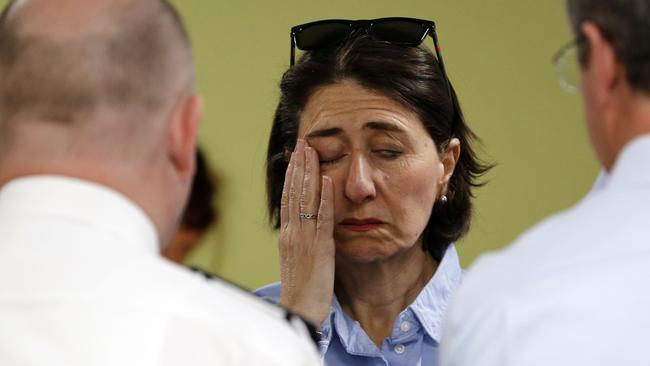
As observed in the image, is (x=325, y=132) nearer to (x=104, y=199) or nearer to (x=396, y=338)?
(x=396, y=338)

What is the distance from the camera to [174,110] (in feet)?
4.07

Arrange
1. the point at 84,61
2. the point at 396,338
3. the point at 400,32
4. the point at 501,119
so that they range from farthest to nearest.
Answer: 1. the point at 501,119
2. the point at 400,32
3. the point at 396,338
4. the point at 84,61

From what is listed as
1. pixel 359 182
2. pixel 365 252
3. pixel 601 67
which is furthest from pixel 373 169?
pixel 601 67

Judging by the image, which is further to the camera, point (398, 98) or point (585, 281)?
point (398, 98)

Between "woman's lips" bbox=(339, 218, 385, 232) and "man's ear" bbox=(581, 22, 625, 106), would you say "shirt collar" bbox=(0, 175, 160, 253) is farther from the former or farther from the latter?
"woman's lips" bbox=(339, 218, 385, 232)

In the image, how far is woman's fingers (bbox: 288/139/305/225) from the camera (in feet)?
7.22

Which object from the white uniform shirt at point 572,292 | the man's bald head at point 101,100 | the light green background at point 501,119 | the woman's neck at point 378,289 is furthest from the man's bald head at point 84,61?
the light green background at point 501,119

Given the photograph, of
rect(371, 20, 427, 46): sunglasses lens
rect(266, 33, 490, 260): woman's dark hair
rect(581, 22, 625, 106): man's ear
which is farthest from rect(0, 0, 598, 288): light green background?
rect(581, 22, 625, 106): man's ear

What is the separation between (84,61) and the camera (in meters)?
1.19

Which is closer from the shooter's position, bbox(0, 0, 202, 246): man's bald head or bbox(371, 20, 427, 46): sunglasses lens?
bbox(0, 0, 202, 246): man's bald head

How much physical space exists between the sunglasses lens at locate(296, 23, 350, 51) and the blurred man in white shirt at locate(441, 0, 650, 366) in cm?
105

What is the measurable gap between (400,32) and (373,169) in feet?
0.88

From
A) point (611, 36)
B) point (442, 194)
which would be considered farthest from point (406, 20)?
point (611, 36)

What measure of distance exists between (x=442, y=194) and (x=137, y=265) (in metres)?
1.21
